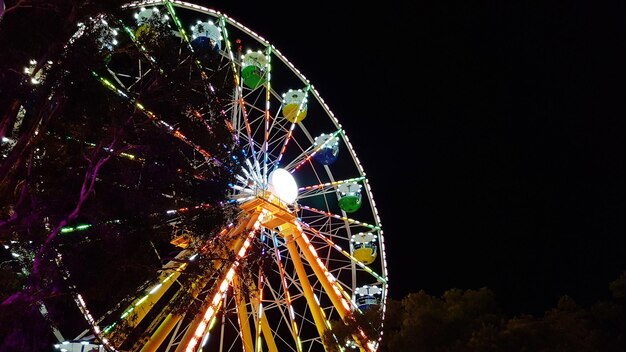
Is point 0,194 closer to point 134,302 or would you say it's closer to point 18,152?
point 18,152

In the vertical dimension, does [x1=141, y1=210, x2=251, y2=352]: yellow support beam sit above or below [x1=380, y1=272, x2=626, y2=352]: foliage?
above

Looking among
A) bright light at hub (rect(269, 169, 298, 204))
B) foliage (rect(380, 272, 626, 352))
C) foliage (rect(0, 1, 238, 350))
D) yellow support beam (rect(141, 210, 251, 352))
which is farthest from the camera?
bright light at hub (rect(269, 169, 298, 204))

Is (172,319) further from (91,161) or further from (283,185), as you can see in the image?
(283,185)

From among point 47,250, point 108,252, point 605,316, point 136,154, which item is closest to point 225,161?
point 136,154

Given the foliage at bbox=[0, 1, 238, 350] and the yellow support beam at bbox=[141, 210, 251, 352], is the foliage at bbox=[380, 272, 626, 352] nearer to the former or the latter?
the yellow support beam at bbox=[141, 210, 251, 352]

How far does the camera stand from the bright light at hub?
43.9 feet

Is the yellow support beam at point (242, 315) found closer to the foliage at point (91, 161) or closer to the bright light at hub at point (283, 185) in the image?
the foliage at point (91, 161)

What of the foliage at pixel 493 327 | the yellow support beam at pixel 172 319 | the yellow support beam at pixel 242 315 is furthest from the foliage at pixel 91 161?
the foliage at pixel 493 327

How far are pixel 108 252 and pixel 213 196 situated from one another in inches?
91.1

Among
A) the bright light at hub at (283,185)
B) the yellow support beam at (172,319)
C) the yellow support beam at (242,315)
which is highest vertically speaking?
the bright light at hub at (283,185)

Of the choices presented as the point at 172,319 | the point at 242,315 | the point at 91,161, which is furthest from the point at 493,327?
the point at 242,315

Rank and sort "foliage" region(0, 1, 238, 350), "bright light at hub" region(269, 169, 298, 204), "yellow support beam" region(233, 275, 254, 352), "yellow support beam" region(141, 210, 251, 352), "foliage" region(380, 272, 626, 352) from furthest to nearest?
"bright light at hub" region(269, 169, 298, 204), "yellow support beam" region(233, 275, 254, 352), "yellow support beam" region(141, 210, 251, 352), "foliage" region(0, 1, 238, 350), "foliage" region(380, 272, 626, 352)

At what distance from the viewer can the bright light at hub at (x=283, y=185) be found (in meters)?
13.4

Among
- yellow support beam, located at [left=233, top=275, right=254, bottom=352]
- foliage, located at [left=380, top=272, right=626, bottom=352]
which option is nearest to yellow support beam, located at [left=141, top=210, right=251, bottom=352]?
yellow support beam, located at [left=233, top=275, right=254, bottom=352]
